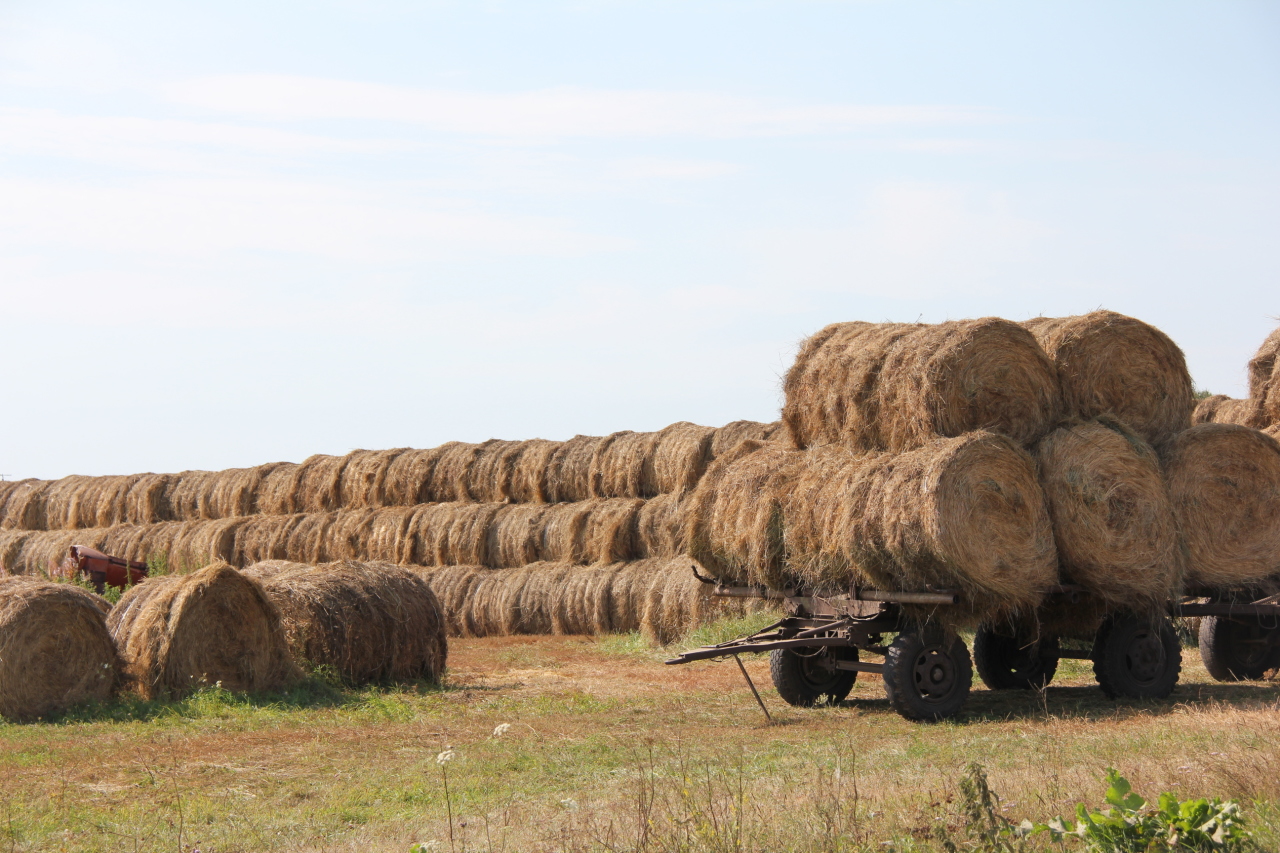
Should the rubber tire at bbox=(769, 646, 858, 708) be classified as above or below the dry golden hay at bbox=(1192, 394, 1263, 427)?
below

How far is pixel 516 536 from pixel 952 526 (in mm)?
14890

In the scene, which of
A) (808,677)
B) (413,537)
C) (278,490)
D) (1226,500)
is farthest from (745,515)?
(278,490)

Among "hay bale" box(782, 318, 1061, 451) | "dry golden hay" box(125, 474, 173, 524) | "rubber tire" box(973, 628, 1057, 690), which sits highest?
"hay bale" box(782, 318, 1061, 451)

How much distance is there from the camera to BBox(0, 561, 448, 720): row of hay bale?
40.5 ft

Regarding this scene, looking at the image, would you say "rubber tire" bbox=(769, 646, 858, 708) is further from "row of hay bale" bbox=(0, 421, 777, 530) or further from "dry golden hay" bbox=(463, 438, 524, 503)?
"dry golden hay" bbox=(463, 438, 524, 503)

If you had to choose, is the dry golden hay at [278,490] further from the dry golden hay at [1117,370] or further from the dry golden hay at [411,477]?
the dry golden hay at [1117,370]

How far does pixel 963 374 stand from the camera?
36.9 ft

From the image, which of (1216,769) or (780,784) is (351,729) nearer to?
(780,784)

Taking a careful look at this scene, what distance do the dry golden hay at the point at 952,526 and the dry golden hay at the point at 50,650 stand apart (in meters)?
7.61

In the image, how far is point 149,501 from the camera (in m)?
31.4

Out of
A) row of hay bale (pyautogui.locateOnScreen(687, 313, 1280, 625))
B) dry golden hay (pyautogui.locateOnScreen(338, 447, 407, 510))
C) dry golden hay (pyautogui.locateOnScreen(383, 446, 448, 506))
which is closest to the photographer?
row of hay bale (pyautogui.locateOnScreen(687, 313, 1280, 625))

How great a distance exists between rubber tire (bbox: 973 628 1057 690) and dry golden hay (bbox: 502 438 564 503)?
12376 millimetres

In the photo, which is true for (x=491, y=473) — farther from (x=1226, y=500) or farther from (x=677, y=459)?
(x=1226, y=500)

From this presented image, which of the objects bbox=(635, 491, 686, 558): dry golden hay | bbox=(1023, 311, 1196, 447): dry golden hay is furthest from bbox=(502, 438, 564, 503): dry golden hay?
bbox=(1023, 311, 1196, 447): dry golden hay
